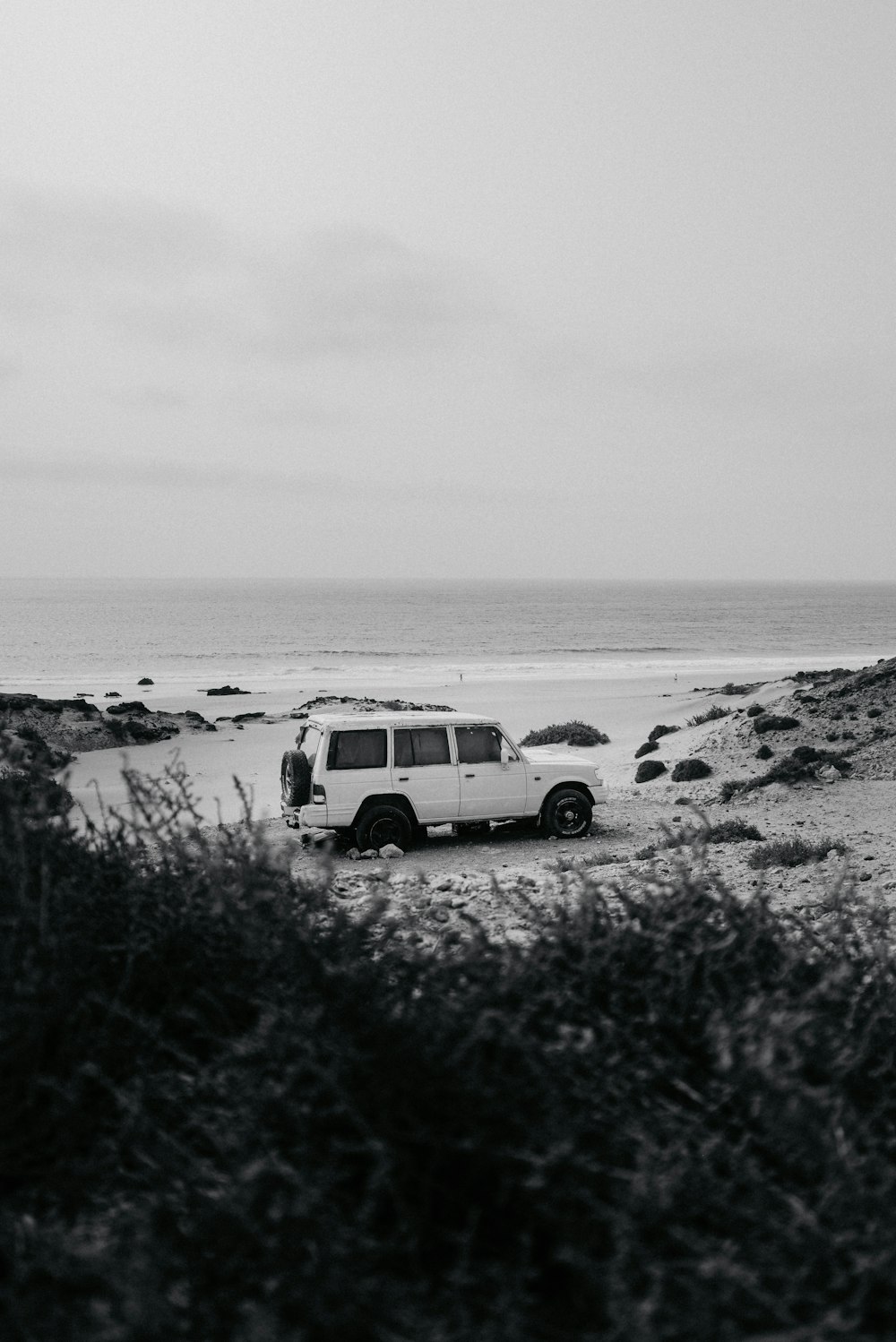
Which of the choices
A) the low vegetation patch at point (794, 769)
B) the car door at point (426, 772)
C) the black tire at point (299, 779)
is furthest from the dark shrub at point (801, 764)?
the black tire at point (299, 779)

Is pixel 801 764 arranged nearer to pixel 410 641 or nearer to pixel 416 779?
pixel 416 779

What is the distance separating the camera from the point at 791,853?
11.9 m

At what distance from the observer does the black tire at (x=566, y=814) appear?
14781mm

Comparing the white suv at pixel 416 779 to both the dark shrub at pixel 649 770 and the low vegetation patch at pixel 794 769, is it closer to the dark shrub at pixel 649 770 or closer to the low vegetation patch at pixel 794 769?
the low vegetation patch at pixel 794 769

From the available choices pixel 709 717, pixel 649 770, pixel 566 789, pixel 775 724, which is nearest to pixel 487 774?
pixel 566 789

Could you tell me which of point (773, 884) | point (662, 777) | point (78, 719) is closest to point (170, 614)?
point (78, 719)

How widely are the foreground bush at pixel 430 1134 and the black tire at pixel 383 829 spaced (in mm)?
9275

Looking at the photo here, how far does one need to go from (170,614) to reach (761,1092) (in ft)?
417

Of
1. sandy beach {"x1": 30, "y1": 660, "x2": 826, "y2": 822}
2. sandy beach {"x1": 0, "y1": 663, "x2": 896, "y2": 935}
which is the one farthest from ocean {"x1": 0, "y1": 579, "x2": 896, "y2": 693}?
sandy beach {"x1": 0, "y1": 663, "x2": 896, "y2": 935}

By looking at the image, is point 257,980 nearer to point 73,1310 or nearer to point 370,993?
point 370,993

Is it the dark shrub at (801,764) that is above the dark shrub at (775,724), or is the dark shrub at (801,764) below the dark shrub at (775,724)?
below

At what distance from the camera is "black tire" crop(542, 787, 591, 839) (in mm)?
14781

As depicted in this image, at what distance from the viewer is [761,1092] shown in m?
3.12

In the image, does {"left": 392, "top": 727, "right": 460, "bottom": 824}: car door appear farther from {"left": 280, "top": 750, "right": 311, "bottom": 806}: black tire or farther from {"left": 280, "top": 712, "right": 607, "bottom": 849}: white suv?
{"left": 280, "top": 750, "right": 311, "bottom": 806}: black tire
